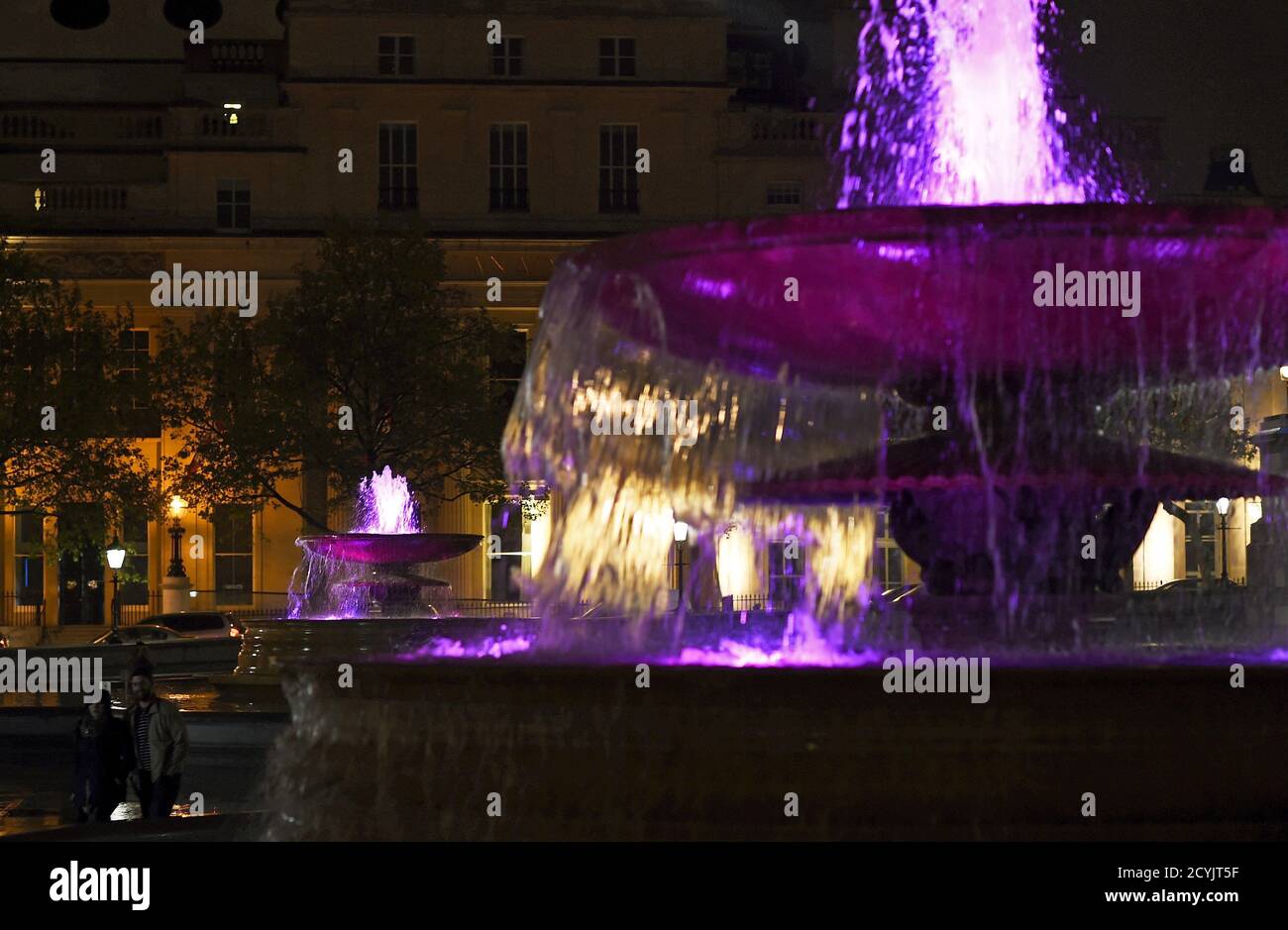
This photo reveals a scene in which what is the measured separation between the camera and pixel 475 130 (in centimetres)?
4578

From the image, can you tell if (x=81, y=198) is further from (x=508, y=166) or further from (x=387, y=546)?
(x=387, y=546)

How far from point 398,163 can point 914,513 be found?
38.7 meters

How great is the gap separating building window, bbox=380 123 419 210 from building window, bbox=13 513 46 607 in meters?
11.0

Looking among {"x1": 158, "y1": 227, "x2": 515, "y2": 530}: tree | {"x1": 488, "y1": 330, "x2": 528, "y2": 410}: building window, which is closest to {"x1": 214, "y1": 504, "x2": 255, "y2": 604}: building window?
{"x1": 488, "y1": 330, "x2": 528, "y2": 410}: building window

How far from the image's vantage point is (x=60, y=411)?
31.3 metres

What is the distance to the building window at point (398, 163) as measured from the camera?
45.8m

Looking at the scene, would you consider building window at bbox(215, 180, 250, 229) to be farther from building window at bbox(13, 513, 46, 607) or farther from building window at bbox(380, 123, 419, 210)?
building window at bbox(13, 513, 46, 607)

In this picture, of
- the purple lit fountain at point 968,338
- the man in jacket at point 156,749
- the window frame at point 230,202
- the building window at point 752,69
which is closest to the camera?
the purple lit fountain at point 968,338

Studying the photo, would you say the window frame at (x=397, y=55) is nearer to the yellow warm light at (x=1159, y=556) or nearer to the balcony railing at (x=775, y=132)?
the balcony railing at (x=775, y=132)

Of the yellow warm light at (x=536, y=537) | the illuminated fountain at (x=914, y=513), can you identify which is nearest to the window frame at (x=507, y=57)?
the yellow warm light at (x=536, y=537)

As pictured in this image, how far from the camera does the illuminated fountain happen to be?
5914 millimetres

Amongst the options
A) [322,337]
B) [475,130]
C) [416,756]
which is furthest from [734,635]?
[475,130]

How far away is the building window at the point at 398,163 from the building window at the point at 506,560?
24.9 ft

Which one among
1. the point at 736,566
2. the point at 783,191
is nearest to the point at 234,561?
the point at 736,566
